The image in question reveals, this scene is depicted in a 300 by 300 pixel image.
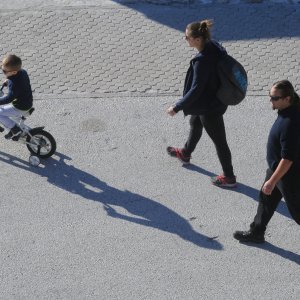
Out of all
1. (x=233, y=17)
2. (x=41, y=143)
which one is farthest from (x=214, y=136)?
(x=233, y=17)

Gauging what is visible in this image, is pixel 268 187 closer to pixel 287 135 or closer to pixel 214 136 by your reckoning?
pixel 287 135

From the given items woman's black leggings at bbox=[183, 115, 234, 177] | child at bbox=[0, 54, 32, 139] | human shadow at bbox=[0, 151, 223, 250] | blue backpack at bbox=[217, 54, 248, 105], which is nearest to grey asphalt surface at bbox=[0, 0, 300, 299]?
human shadow at bbox=[0, 151, 223, 250]

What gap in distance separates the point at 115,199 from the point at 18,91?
5.08 ft

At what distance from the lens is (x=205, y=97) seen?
6.54 meters

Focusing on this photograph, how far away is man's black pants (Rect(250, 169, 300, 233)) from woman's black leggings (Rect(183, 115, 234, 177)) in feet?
2.99

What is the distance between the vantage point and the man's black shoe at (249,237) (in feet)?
20.6

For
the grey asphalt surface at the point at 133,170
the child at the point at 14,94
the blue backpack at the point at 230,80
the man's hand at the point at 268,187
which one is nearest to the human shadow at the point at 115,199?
the grey asphalt surface at the point at 133,170

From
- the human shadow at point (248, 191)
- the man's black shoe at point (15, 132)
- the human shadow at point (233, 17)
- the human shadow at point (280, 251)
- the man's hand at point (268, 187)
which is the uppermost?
the human shadow at point (233, 17)

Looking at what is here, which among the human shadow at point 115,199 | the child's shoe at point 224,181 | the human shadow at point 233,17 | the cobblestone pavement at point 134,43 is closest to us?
the human shadow at point 115,199

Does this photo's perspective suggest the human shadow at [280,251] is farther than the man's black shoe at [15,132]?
No

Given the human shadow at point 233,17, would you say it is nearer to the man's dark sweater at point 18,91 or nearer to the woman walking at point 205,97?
the woman walking at point 205,97

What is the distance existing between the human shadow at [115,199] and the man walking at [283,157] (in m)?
0.70

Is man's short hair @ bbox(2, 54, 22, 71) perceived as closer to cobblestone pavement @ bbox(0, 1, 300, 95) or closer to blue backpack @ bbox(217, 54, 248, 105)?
cobblestone pavement @ bbox(0, 1, 300, 95)

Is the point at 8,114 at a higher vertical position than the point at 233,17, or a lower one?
lower
